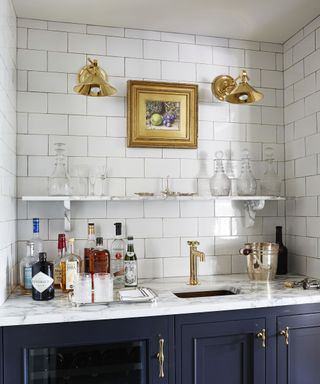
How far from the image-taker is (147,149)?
2.48m

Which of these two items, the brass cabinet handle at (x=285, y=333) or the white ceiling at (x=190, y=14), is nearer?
the brass cabinet handle at (x=285, y=333)

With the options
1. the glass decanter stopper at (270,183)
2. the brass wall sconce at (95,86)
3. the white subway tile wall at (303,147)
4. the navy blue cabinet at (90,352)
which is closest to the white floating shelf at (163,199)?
the glass decanter stopper at (270,183)

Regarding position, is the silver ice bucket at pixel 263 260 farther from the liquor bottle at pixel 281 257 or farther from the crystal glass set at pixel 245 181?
the crystal glass set at pixel 245 181

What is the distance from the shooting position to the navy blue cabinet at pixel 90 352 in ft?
5.51

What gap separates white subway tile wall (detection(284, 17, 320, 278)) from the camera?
238 cm

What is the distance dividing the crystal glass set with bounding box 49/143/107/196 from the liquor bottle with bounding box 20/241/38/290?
13.4 inches

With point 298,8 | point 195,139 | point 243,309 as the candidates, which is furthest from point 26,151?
point 298,8

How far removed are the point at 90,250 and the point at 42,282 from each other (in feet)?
1.38

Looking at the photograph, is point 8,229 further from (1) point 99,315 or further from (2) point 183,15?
(2) point 183,15

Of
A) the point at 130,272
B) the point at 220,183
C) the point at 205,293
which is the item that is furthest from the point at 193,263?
the point at 220,183

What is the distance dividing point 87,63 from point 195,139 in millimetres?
775

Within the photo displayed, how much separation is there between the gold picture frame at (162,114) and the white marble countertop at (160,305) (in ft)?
2.80

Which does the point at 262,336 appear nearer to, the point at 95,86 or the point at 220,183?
the point at 220,183

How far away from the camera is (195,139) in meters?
2.51
